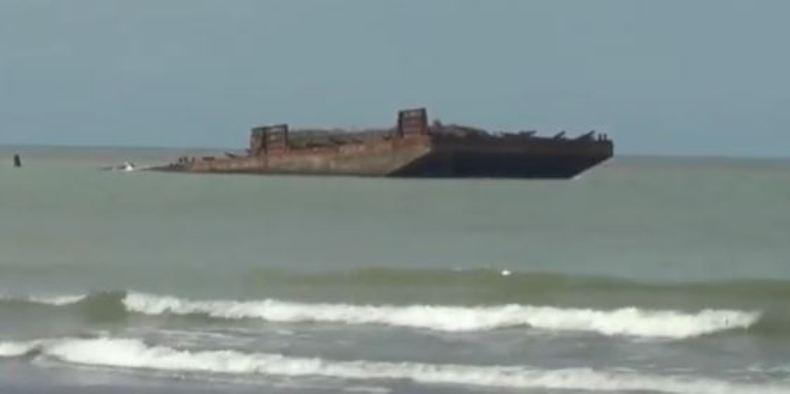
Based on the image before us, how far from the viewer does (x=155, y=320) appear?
22141 millimetres

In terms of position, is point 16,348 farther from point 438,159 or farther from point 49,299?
point 438,159

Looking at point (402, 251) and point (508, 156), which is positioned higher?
point (508, 156)

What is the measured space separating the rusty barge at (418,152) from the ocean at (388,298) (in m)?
13.1

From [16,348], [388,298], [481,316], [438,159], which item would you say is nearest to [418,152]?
[438,159]

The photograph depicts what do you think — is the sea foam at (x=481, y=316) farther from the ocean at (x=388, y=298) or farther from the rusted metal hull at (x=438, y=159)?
the rusted metal hull at (x=438, y=159)

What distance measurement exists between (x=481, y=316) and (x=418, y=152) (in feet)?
147

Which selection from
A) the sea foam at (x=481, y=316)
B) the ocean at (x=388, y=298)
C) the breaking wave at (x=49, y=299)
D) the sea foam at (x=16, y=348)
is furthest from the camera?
the breaking wave at (x=49, y=299)

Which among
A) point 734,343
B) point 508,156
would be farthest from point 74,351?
point 508,156

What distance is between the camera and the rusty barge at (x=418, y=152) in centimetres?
6731

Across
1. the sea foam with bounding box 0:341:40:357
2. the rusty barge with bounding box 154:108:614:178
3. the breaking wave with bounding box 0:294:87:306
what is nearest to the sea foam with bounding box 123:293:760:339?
the breaking wave with bounding box 0:294:87:306

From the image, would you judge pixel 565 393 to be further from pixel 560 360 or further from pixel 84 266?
pixel 84 266

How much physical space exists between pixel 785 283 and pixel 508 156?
41895 millimetres

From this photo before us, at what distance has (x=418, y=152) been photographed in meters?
66.6

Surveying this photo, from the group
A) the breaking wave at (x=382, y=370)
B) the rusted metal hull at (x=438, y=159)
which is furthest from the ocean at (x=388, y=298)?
the rusted metal hull at (x=438, y=159)
